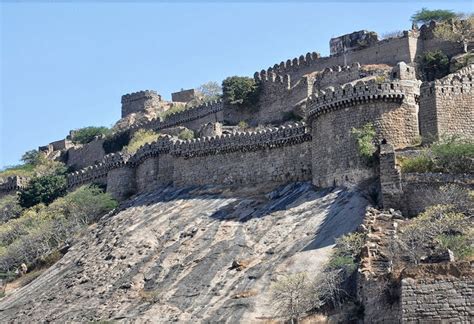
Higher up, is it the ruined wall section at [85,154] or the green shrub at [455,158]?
the ruined wall section at [85,154]

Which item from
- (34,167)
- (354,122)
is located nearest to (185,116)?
(34,167)

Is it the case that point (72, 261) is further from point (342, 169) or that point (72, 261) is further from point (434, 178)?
point (434, 178)

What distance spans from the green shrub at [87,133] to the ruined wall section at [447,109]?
1751 inches

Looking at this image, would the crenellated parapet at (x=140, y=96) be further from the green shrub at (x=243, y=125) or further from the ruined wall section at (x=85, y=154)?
the green shrub at (x=243, y=125)

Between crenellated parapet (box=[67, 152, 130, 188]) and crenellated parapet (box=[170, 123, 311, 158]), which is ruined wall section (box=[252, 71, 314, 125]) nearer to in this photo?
crenellated parapet (box=[67, 152, 130, 188])

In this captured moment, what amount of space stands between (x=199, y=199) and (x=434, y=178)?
15289mm

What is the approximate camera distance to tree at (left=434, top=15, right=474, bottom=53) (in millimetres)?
69562

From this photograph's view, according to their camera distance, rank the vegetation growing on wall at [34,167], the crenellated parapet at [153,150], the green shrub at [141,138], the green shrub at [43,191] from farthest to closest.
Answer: the vegetation growing on wall at [34,167], the green shrub at [141,138], the green shrub at [43,191], the crenellated parapet at [153,150]

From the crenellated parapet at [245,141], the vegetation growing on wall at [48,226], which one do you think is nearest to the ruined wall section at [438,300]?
the crenellated parapet at [245,141]

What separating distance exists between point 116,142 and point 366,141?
38.3 metres

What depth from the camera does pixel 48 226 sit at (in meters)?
63.0

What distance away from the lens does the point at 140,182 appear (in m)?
64.5

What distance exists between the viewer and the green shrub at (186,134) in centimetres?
7238

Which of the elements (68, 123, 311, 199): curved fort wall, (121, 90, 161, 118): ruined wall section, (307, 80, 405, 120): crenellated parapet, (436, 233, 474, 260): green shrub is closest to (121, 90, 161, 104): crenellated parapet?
(121, 90, 161, 118): ruined wall section
